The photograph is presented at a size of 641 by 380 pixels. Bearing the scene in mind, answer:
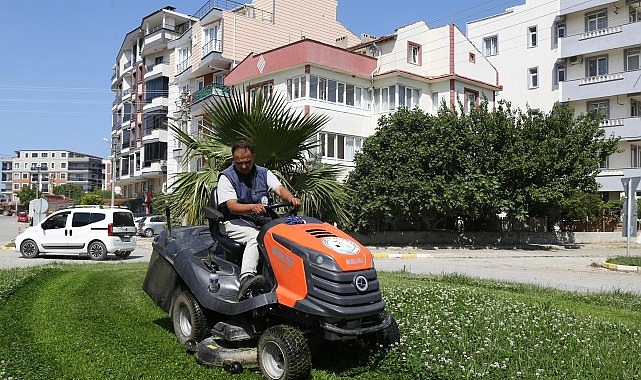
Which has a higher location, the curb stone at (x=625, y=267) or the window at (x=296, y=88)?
the window at (x=296, y=88)

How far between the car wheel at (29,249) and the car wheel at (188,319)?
17178 millimetres

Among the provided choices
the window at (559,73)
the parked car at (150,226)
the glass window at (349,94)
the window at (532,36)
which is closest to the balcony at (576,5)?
the window at (532,36)

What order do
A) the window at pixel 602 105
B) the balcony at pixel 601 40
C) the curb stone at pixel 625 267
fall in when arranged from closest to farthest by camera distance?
1. the curb stone at pixel 625 267
2. the balcony at pixel 601 40
3. the window at pixel 602 105

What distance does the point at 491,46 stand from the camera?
5109 cm

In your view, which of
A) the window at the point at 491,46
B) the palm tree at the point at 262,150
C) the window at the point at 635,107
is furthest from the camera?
the window at the point at 491,46

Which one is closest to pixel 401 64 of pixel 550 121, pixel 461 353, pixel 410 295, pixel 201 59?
pixel 550 121

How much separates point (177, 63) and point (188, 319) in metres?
49.4

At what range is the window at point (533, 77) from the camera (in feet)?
159

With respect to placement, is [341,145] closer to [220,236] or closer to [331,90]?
[331,90]

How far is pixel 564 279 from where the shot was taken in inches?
585

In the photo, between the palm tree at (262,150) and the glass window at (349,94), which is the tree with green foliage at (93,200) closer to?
the glass window at (349,94)

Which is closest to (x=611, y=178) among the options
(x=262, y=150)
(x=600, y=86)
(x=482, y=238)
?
(x=600, y=86)

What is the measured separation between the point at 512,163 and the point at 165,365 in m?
25.2

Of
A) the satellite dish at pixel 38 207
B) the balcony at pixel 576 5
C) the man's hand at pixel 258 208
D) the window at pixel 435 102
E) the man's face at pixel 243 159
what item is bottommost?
the satellite dish at pixel 38 207
